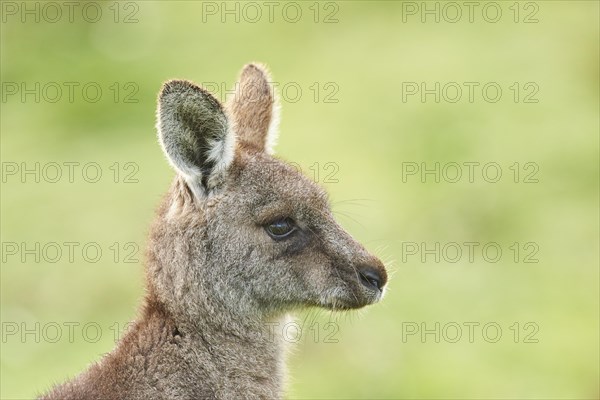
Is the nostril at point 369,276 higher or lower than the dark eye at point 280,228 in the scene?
lower

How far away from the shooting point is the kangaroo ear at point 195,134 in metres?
6.96

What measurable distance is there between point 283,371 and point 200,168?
51.2 inches

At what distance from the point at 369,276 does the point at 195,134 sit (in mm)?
1299

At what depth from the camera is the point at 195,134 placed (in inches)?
282

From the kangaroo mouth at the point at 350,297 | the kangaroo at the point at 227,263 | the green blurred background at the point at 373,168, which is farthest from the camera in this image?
the green blurred background at the point at 373,168

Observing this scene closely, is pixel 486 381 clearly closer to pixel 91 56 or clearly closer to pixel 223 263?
pixel 223 263

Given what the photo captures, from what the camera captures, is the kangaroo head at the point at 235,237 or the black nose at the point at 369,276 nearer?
the kangaroo head at the point at 235,237

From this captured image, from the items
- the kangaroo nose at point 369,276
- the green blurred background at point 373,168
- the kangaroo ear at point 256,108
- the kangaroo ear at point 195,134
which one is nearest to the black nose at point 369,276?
the kangaroo nose at point 369,276

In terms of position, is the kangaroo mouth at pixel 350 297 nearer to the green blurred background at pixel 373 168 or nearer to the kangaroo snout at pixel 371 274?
the kangaroo snout at pixel 371 274

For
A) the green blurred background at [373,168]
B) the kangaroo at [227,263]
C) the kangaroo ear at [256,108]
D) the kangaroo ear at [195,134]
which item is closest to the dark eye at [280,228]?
the kangaroo at [227,263]

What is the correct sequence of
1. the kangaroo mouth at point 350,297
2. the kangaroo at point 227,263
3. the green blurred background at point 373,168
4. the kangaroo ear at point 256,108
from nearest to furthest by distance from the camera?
the kangaroo at point 227,263 < the kangaroo mouth at point 350,297 < the kangaroo ear at point 256,108 < the green blurred background at point 373,168

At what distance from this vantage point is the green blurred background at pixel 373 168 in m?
12.4

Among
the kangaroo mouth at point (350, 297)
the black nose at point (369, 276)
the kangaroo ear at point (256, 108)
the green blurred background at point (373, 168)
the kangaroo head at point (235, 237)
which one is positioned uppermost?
the kangaroo ear at point (256, 108)

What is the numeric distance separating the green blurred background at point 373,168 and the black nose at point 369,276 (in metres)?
2.09
